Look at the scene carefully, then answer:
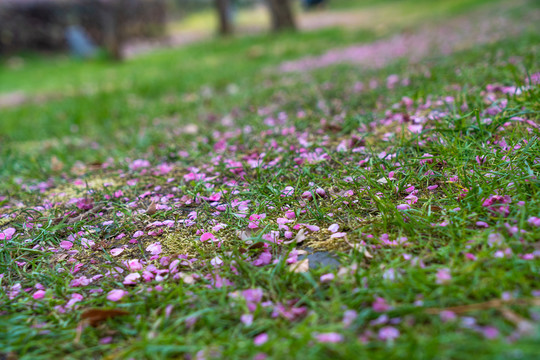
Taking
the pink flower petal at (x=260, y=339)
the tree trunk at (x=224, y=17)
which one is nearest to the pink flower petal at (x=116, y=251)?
the pink flower petal at (x=260, y=339)

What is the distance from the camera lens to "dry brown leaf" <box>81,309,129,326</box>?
1.67 metres

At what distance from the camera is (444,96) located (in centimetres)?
341

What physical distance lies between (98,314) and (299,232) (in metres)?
1.03

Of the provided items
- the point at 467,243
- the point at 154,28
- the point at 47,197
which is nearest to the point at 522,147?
the point at 467,243

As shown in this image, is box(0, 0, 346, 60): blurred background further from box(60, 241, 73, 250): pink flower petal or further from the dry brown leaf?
the dry brown leaf

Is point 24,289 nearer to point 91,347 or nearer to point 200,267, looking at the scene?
point 91,347

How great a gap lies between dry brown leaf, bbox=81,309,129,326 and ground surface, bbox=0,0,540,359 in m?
0.01

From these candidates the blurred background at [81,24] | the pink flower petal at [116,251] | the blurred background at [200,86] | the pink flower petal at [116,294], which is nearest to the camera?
the pink flower petal at [116,294]

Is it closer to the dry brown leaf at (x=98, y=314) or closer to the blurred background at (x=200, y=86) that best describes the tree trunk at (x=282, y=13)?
the blurred background at (x=200, y=86)

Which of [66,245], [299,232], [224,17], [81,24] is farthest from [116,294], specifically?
[81,24]

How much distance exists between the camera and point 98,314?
167 centimetres

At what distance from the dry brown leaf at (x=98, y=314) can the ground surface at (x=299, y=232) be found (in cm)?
1

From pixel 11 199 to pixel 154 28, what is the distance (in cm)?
2358

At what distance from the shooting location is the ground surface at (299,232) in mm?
1461
